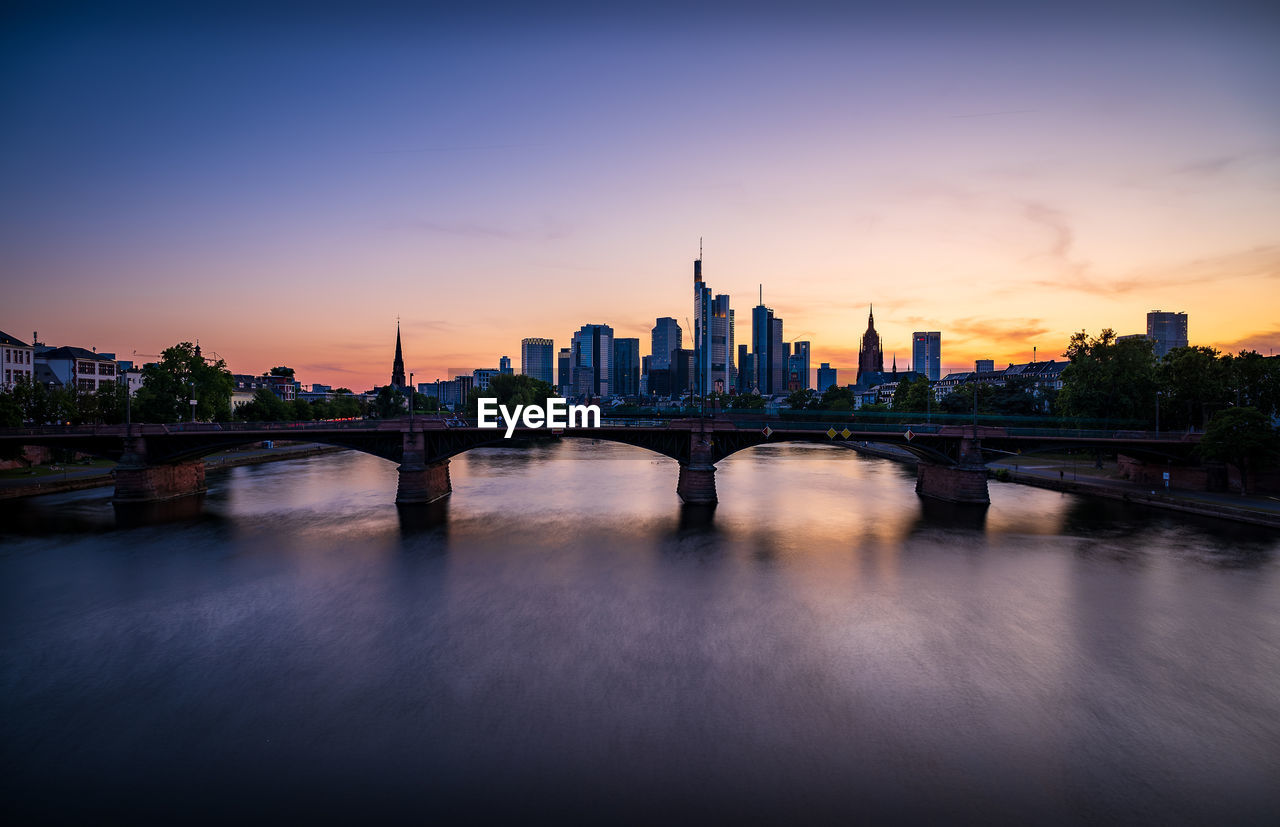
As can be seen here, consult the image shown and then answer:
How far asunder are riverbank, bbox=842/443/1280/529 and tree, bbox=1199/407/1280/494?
335 centimetres

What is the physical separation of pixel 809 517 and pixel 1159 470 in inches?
1551

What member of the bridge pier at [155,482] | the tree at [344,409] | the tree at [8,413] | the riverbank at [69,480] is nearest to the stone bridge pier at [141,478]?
the bridge pier at [155,482]

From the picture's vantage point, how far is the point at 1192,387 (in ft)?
214

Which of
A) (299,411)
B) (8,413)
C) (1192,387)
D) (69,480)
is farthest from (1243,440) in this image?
(299,411)

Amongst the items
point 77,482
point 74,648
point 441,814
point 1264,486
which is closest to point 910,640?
point 441,814

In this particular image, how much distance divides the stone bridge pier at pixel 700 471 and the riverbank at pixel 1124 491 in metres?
40.2

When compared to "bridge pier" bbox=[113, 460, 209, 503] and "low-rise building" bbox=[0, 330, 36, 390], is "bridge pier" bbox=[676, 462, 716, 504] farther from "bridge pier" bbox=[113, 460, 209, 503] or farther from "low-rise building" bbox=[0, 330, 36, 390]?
"low-rise building" bbox=[0, 330, 36, 390]

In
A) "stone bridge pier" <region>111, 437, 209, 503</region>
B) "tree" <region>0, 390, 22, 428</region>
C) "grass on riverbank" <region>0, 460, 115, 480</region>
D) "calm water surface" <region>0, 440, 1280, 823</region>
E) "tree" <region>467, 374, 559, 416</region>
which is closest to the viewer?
"calm water surface" <region>0, 440, 1280, 823</region>

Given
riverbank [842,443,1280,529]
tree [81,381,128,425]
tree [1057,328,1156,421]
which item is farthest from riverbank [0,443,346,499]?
tree [1057,328,1156,421]

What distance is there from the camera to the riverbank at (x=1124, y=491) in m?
45.0

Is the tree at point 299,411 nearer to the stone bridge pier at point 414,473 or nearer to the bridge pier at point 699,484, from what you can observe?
the stone bridge pier at point 414,473

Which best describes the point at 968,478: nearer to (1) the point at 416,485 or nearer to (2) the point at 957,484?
(2) the point at 957,484

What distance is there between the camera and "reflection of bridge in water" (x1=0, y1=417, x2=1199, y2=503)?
54.5 m

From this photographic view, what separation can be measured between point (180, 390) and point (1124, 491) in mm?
121325
